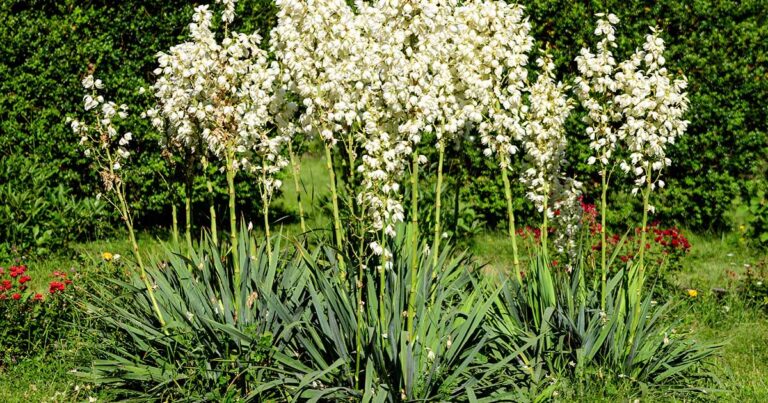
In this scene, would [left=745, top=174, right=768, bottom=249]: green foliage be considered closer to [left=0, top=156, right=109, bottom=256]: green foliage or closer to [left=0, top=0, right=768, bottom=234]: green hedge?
[left=0, top=0, right=768, bottom=234]: green hedge

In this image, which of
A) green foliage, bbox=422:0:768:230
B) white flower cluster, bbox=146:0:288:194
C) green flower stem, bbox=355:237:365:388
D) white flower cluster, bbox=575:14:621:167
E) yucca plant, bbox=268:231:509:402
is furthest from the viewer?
green foliage, bbox=422:0:768:230

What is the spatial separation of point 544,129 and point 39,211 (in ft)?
17.1

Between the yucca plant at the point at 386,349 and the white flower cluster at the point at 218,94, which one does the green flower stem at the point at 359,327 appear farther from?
the white flower cluster at the point at 218,94

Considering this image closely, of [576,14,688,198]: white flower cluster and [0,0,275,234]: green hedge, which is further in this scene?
[0,0,275,234]: green hedge

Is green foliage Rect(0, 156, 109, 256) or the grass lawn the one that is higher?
green foliage Rect(0, 156, 109, 256)

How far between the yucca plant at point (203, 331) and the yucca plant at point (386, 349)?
0.19 meters

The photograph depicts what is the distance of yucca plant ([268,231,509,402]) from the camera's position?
16.7 feet

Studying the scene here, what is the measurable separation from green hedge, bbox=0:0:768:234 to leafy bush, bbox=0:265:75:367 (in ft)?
10.2

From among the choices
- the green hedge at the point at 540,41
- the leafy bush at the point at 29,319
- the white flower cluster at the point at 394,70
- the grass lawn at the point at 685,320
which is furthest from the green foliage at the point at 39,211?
the white flower cluster at the point at 394,70

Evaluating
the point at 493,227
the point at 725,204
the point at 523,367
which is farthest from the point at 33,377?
the point at 725,204

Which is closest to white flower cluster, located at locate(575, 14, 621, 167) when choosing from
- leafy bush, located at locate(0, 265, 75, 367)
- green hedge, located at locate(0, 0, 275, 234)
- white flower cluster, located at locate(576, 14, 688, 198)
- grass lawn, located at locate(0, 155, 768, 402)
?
white flower cluster, located at locate(576, 14, 688, 198)

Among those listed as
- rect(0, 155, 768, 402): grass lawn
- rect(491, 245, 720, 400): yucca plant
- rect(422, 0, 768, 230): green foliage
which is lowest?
rect(0, 155, 768, 402): grass lawn

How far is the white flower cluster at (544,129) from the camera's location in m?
5.84

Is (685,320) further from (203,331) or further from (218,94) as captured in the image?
(218,94)
